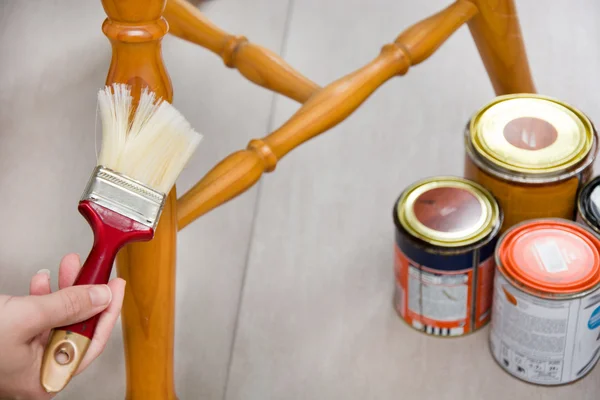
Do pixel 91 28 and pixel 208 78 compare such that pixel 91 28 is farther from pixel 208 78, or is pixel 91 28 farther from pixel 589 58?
pixel 589 58

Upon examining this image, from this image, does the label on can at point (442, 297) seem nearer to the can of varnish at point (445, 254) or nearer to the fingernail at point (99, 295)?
the can of varnish at point (445, 254)

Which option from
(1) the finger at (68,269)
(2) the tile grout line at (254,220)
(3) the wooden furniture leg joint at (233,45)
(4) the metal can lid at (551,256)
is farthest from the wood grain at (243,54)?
(1) the finger at (68,269)

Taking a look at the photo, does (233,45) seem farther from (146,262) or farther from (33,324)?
(33,324)

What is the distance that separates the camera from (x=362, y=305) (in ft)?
3.26

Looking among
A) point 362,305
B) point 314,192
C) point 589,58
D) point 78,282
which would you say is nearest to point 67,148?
point 314,192

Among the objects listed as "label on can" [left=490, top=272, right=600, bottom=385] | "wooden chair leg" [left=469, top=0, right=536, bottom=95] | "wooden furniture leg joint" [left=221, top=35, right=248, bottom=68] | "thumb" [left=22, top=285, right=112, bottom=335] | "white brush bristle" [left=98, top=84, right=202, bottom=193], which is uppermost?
"white brush bristle" [left=98, top=84, right=202, bottom=193]

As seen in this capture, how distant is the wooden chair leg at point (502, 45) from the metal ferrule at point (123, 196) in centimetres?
50

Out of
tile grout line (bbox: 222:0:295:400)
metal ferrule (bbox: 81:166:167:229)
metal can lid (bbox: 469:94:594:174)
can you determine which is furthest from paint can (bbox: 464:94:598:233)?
metal ferrule (bbox: 81:166:167:229)

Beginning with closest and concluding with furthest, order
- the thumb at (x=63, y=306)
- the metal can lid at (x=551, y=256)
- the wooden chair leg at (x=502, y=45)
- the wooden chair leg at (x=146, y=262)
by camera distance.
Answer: the thumb at (x=63, y=306), the wooden chair leg at (x=146, y=262), the metal can lid at (x=551, y=256), the wooden chair leg at (x=502, y=45)

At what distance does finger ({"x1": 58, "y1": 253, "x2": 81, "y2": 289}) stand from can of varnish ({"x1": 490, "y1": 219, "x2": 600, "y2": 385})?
15.6 inches

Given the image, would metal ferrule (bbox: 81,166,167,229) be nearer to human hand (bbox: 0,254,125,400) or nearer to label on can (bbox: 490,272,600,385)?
human hand (bbox: 0,254,125,400)

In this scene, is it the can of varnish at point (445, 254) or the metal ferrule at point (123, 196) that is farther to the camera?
the can of varnish at point (445, 254)

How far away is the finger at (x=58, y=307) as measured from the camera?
60 cm

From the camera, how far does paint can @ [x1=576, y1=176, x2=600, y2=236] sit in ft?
2.95
